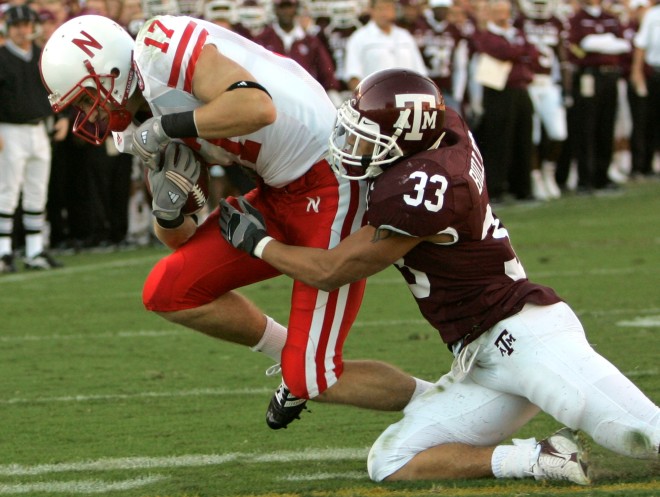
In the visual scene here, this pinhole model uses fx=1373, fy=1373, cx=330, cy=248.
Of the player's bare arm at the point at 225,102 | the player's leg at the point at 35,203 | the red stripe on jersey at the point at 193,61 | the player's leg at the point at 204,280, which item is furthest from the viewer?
the player's leg at the point at 35,203

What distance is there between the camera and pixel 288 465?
4.14m

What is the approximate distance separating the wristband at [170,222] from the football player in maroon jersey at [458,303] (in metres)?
0.30

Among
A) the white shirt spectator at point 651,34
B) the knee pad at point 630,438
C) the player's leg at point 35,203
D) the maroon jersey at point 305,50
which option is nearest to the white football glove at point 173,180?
the knee pad at point 630,438

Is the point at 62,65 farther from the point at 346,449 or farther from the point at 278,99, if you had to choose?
the point at 346,449

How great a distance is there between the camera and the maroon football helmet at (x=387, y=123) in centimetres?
388

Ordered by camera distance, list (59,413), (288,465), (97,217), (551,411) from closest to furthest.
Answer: (551,411) < (288,465) < (59,413) < (97,217)

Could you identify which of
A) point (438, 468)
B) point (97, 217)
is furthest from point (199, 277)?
point (97, 217)

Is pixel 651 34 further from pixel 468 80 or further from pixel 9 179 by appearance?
pixel 9 179

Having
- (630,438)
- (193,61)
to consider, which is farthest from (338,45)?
(630,438)

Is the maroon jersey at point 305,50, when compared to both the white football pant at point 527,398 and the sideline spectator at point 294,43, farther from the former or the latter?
the white football pant at point 527,398

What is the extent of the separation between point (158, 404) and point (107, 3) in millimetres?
6125

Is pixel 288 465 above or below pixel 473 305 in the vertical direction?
below

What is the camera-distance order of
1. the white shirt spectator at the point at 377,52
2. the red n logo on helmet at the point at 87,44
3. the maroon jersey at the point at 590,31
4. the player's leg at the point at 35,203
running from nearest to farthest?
1. the red n logo on helmet at the point at 87,44
2. the player's leg at the point at 35,203
3. the white shirt spectator at the point at 377,52
4. the maroon jersey at the point at 590,31

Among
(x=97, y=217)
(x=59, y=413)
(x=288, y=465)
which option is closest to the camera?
(x=288, y=465)
